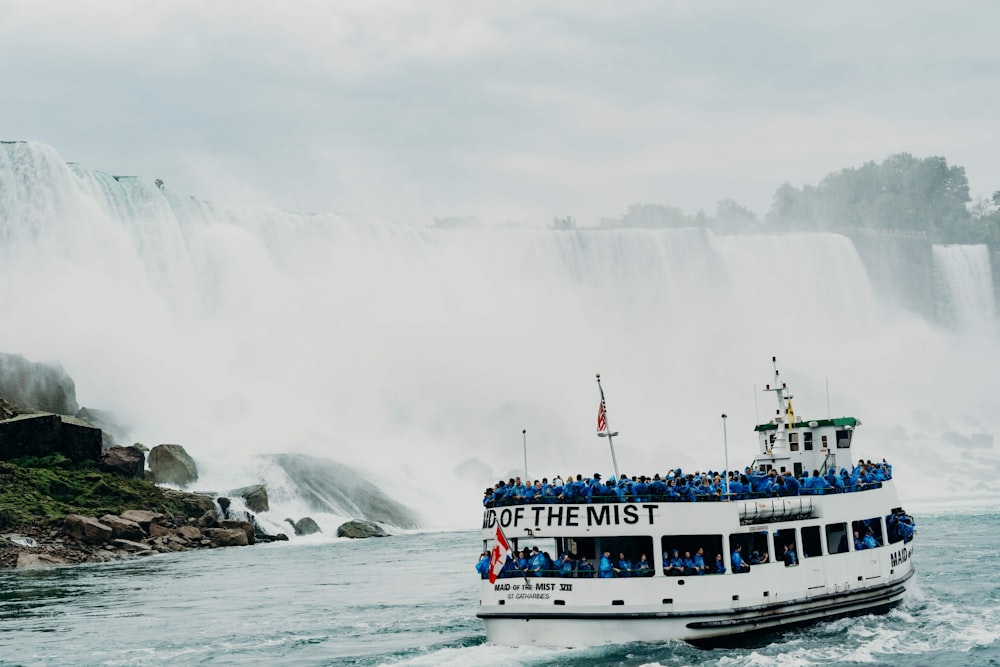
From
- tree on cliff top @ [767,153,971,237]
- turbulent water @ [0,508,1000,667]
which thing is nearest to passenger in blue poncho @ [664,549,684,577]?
turbulent water @ [0,508,1000,667]

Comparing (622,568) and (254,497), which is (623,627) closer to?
(622,568)

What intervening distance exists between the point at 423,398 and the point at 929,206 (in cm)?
10981

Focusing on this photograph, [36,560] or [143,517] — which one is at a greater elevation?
[143,517]

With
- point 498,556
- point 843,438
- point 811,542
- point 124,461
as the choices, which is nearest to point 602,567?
point 498,556

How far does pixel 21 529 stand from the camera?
56.3m

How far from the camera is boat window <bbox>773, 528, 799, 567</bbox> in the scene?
2906 cm

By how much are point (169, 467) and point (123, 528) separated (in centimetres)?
1100

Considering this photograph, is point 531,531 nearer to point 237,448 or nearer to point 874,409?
point 237,448

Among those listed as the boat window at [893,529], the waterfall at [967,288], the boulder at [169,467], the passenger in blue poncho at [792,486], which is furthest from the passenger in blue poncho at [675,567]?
the waterfall at [967,288]

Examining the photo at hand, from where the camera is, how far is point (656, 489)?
1076 inches

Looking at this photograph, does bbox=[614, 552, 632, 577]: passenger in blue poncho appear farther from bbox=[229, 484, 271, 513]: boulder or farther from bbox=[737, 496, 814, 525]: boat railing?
bbox=[229, 484, 271, 513]: boulder

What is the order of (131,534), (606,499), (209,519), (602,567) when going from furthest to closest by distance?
(209,519)
(131,534)
(606,499)
(602,567)

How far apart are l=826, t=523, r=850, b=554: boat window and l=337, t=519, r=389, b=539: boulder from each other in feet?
124

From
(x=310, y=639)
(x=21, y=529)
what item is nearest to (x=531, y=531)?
(x=310, y=639)
